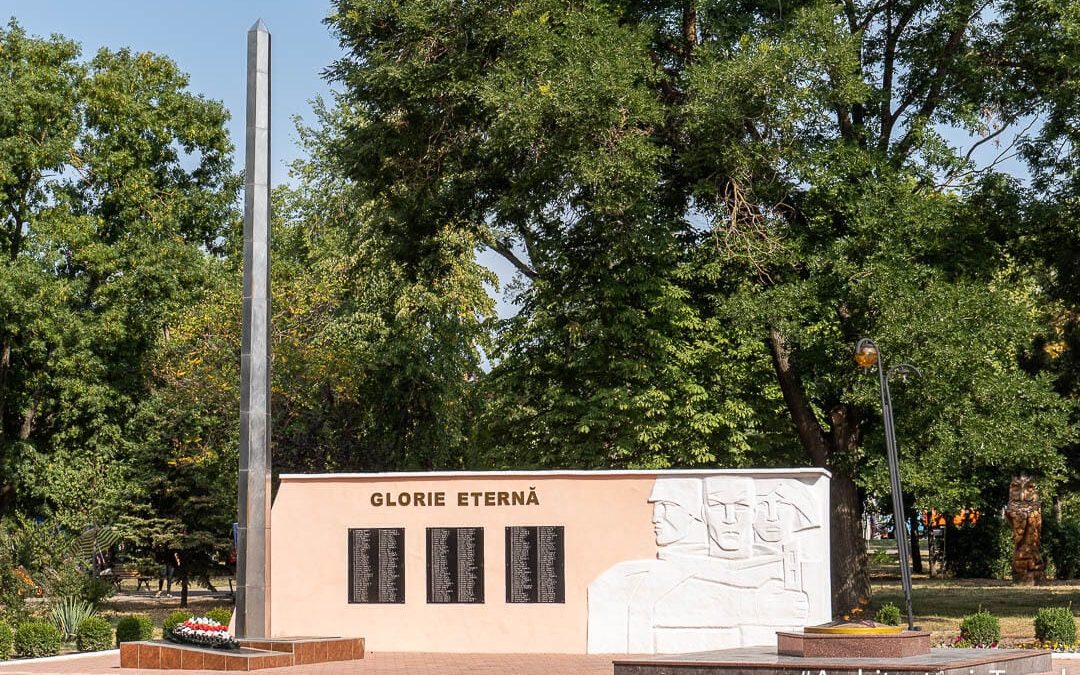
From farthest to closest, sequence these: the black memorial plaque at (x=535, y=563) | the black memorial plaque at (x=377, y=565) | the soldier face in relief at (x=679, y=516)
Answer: the black memorial plaque at (x=377, y=565) → the black memorial plaque at (x=535, y=563) → the soldier face in relief at (x=679, y=516)

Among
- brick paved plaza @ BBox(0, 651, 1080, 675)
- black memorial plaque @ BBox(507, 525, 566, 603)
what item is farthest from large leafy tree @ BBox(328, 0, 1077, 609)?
brick paved plaza @ BBox(0, 651, 1080, 675)

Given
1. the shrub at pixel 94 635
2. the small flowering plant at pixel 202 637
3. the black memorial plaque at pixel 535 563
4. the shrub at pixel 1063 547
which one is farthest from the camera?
the shrub at pixel 1063 547

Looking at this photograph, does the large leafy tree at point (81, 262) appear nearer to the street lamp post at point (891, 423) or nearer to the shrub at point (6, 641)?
the shrub at point (6, 641)

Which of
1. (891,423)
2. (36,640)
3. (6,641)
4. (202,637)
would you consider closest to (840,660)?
(202,637)

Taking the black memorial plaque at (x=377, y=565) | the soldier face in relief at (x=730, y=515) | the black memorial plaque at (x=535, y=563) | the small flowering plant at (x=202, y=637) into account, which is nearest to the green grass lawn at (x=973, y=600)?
the soldier face in relief at (x=730, y=515)

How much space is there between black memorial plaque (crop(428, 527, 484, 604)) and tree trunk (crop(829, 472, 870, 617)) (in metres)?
9.44

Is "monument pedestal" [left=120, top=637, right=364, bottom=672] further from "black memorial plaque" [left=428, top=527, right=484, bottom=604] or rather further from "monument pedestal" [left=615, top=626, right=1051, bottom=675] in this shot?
"monument pedestal" [left=615, top=626, right=1051, bottom=675]

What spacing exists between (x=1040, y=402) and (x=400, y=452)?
1889cm

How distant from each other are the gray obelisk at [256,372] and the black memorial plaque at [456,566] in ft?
8.03

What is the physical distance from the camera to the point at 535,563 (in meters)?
19.1

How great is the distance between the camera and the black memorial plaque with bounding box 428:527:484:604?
19172mm

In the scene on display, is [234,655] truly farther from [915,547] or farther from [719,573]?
[915,547]

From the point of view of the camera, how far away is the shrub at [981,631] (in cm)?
1828

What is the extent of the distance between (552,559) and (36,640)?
787 centimetres
